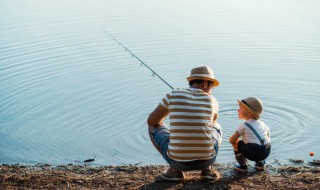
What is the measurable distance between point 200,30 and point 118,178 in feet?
25.0

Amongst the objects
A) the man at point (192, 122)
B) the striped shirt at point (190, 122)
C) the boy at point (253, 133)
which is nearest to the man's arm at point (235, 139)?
the boy at point (253, 133)

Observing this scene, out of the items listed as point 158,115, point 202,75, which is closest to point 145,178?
point 158,115

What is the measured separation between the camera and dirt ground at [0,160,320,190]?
14.9 ft

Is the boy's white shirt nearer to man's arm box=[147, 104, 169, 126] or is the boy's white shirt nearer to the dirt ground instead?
the dirt ground

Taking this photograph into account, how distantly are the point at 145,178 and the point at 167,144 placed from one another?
1.95ft

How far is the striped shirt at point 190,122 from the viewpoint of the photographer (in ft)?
13.7

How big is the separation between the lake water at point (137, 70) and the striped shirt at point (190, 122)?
1.55 m

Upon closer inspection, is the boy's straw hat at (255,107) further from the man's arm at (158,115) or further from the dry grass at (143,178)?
the man's arm at (158,115)

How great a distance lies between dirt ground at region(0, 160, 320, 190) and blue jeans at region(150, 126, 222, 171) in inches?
8.5

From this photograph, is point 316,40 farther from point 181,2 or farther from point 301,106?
point 181,2

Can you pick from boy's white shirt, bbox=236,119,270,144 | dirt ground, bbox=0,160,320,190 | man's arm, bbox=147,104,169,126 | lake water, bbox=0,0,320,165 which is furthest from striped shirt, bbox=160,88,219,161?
lake water, bbox=0,0,320,165

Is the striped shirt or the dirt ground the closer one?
the striped shirt

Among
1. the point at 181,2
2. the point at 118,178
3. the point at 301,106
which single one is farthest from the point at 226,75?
the point at 181,2

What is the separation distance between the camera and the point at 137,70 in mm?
9508
